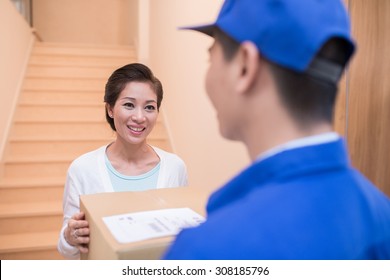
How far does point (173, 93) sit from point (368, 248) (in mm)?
2903

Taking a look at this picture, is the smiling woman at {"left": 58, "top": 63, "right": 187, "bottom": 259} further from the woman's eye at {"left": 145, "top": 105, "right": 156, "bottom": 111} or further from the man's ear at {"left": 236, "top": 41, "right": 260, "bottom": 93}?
the man's ear at {"left": 236, "top": 41, "right": 260, "bottom": 93}

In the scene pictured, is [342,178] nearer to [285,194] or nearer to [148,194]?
[285,194]

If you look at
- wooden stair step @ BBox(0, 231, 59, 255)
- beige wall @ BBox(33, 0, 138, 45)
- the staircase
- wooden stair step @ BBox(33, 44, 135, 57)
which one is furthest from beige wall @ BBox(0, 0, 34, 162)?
beige wall @ BBox(33, 0, 138, 45)

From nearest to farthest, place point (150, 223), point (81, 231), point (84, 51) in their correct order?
point (150, 223) < point (81, 231) < point (84, 51)

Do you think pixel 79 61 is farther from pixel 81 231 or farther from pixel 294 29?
pixel 294 29

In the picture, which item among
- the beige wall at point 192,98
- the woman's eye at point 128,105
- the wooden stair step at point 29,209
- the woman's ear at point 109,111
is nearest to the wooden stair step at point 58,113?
the beige wall at point 192,98

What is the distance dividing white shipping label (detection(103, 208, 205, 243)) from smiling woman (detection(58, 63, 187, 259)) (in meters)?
0.56

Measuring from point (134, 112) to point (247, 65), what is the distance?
987 mm

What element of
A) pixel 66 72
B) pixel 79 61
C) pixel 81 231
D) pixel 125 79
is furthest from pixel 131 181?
pixel 79 61

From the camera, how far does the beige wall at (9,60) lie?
3166 millimetres

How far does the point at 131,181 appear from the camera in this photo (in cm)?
130

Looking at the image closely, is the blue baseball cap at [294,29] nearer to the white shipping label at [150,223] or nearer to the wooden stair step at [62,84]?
the white shipping label at [150,223]

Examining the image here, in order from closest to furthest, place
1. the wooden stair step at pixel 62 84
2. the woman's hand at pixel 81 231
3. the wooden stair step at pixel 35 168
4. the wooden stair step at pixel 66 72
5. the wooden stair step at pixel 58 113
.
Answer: the woman's hand at pixel 81 231 → the wooden stair step at pixel 35 168 → the wooden stair step at pixel 58 113 → the wooden stair step at pixel 62 84 → the wooden stair step at pixel 66 72

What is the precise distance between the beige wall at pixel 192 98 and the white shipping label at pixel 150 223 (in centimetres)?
104
